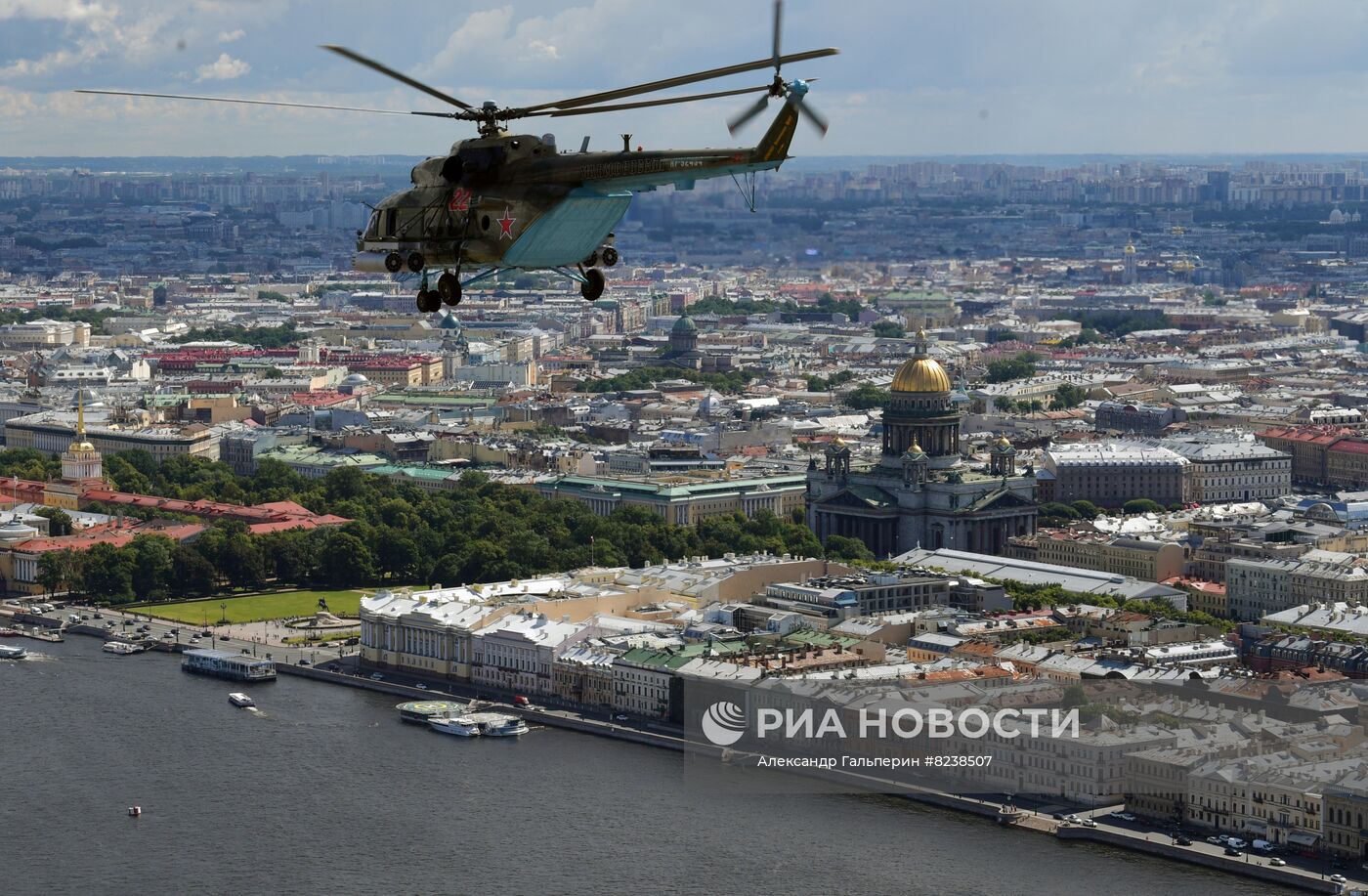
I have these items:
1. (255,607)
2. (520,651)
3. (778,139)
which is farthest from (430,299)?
(255,607)

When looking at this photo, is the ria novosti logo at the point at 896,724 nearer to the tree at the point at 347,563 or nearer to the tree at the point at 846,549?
the tree at the point at 347,563

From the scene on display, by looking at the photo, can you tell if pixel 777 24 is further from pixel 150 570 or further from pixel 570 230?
pixel 150 570

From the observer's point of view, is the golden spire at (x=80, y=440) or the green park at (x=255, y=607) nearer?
the green park at (x=255, y=607)

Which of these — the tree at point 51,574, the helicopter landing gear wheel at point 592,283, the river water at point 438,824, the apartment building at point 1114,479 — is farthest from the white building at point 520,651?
the helicopter landing gear wheel at point 592,283

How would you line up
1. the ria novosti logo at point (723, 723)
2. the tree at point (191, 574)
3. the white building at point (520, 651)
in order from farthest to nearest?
Answer: the tree at point (191, 574)
the white building at point (520, 651)
the ria novosti logo at point (723, 723)

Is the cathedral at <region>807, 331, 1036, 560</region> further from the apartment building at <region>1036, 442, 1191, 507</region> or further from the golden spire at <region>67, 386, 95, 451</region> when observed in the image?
the golden spire at <region>67, 386, 95, 451</region>

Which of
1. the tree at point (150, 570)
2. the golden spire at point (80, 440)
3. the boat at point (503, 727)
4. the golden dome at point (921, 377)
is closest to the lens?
the boat at point (503, 727)

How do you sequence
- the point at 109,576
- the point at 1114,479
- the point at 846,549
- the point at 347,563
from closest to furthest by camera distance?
the point at 109,576
the point at 347,563
the point at 846,549
the point at 1114,479
